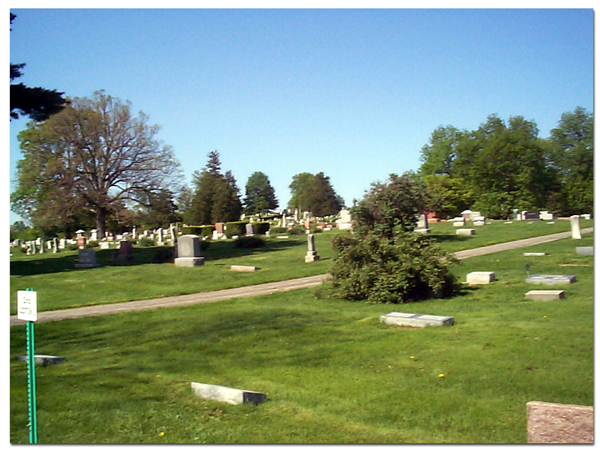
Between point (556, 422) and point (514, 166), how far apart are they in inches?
424

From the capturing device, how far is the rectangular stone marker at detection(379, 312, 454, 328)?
27.0ft

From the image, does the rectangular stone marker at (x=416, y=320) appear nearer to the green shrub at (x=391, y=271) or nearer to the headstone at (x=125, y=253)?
the green shrub at (x=391, y=271)

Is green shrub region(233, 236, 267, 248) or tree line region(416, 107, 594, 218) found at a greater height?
tree line region(416, 107, 594, 218)

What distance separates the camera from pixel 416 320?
8383mm

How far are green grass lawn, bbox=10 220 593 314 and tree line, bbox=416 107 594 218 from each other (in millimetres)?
1832

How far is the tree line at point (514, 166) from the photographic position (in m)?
9.27

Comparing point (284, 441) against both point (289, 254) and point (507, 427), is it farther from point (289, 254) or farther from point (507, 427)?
point (289, 254)

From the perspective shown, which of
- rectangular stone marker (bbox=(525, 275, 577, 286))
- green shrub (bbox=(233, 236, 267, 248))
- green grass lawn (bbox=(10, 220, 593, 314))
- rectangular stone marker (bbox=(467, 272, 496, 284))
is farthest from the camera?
green shrub (bbox=(233, 236, 267, 248))

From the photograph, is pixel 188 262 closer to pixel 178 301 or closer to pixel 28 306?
pixel 178 301

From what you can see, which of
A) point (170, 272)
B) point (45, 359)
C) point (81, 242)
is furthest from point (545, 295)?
point (81, 242)

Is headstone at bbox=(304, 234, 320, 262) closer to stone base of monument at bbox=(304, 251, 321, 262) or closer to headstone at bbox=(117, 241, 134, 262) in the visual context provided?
stone base of monument at bbox=(304, 251, 321, 262)

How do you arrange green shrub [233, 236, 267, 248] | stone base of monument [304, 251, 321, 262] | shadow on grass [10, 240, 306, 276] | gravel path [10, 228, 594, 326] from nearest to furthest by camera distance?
1. gravel path [10, 228, 594, 326]
2. shadow on grass [10, 240, 306, 276]
3. stone base of monument [304, 251, 321, 262]
4. green shrub [233, 236, 267, 248]

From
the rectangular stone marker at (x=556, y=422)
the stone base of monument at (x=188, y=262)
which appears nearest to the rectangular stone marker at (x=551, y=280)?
the rectangular stone marker at (x=556, y=422)

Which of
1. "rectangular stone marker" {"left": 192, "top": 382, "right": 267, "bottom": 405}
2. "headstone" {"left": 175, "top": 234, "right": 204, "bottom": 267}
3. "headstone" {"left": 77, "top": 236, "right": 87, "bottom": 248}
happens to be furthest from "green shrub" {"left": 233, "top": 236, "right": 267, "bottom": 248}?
"rectangular stone marker" {"left": 192, "top": 382, "right": 267, "bottom": 405}
